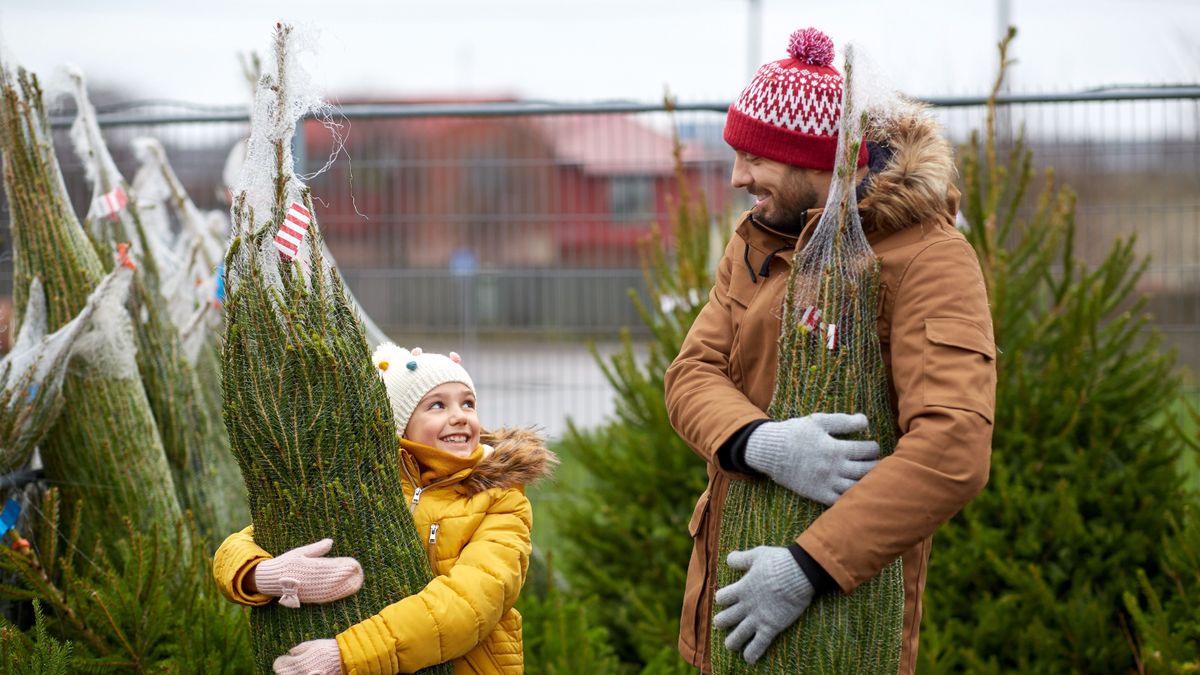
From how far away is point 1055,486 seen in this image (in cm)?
418

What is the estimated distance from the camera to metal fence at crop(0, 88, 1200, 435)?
5.48 meters

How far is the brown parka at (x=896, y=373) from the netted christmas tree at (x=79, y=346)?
1853 millimetres

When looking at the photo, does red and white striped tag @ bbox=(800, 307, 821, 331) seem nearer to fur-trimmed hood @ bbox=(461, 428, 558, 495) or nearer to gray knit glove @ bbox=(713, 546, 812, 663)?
gray knit glove @ bbox=(713, 546, 812, 663)

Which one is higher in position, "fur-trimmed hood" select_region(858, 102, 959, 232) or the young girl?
"fur-trimmed hood" select_region(858, 102, 959, 232)

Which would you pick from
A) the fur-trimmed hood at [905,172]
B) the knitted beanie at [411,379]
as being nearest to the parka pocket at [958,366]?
the fur-trimmed hood at [905,172]

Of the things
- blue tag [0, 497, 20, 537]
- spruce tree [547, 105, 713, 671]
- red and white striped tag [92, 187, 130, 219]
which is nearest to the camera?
blue tag [0, 497, 20, 537]

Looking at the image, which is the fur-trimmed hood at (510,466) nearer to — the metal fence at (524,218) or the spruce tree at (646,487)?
the spruce tree at (646,487)

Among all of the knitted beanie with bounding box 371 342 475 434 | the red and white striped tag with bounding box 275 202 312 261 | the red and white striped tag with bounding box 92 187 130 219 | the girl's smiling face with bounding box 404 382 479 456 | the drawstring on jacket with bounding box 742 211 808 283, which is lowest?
the girl's smiling face with bounding box 404 382 479 456

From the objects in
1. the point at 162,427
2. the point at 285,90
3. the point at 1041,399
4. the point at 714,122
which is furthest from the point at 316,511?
the point at 714,122

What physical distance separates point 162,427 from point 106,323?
0.61 metres

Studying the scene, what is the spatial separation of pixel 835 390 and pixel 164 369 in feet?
8.60

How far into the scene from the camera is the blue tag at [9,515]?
10.7 feet

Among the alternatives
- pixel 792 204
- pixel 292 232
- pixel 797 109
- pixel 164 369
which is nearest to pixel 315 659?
pixel 292 232

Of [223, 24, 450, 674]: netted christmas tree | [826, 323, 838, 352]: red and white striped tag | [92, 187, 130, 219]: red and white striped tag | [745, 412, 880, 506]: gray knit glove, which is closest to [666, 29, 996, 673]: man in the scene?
[745, 412, 880, 506]: gray knit glove
